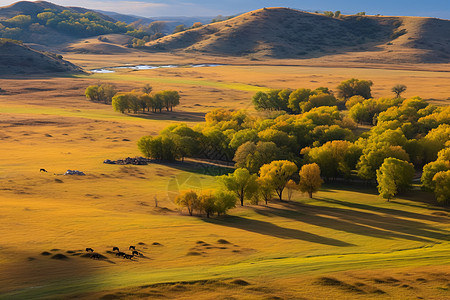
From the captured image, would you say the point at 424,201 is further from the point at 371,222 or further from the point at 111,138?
the point at 111,138

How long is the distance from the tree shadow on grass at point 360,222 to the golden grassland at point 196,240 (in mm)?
178

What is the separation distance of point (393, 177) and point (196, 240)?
1852 inches

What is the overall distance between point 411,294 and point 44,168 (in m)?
82.4

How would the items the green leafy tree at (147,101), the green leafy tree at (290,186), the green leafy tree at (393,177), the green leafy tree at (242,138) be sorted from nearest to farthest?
the green leafy tree at (393,177), the green leafy tree at (290,186), the green leafy tree at (242,138), the green leafy tree at (147,101)

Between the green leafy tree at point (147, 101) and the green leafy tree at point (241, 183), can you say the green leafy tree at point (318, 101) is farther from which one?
the green leafy tree at point (241, 183)

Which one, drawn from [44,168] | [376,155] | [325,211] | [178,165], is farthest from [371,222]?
[44,168]

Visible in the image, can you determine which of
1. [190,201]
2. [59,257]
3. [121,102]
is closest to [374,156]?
[190,201]

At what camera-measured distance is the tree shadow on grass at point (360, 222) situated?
71500 millimetres

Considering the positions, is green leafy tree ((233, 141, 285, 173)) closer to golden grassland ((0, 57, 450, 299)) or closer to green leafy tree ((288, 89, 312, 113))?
golden grassland ((0, 57, 450, 299))

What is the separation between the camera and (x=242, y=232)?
233 ft

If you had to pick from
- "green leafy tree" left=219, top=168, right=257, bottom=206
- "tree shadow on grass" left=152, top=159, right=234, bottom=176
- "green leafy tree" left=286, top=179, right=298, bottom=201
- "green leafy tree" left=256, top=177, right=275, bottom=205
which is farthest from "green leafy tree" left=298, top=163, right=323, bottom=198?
"tree shadow on grass" left=152, top=159, right=234, bottom=176

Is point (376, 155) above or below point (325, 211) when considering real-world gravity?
above

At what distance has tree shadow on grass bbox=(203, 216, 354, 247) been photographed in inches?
2667

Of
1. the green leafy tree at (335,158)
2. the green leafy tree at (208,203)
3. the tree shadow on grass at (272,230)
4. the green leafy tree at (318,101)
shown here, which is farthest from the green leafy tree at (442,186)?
the green leafy tree at (318,101)
